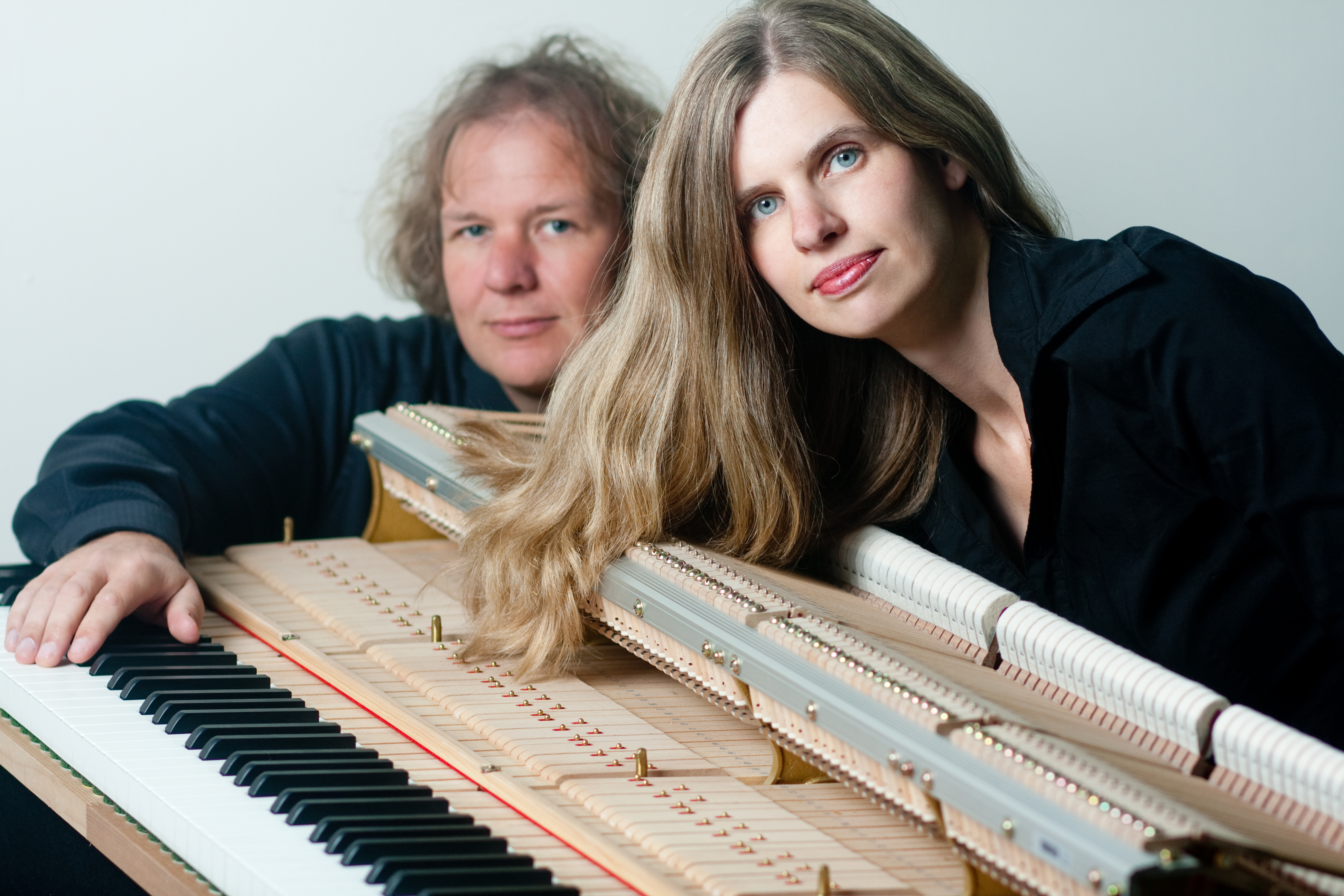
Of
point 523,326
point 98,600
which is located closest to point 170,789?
point 98,600

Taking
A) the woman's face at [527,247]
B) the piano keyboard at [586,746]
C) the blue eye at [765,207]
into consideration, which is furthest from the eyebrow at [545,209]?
the blue eye at [765,207]

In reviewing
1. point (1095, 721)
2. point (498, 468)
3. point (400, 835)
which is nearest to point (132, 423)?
point (498, 468)

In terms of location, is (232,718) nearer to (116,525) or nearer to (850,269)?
(116,525)

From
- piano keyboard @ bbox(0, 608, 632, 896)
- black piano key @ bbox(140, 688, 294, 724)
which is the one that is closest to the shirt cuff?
piano keyboard @ bbox(0, 608, 632, 896)

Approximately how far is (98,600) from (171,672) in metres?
0.29

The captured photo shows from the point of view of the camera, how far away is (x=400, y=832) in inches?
74.0

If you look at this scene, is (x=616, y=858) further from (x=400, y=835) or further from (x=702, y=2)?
(x=702, y=2)

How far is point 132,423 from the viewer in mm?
3498

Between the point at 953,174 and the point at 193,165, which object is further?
the point at 193,165

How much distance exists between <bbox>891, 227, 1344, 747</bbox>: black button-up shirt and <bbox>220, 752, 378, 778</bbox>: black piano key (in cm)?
127

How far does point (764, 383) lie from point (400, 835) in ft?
4.08

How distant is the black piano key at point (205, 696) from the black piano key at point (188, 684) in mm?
12

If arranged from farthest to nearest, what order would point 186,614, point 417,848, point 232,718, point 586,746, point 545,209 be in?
point 545,209 < point 186,614 < point 232,718 < point 586,746 < point 417,848

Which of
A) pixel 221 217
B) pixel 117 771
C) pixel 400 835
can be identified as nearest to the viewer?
pixel 400 835
